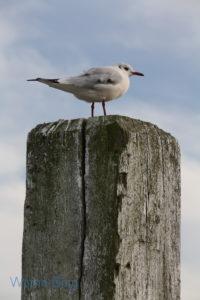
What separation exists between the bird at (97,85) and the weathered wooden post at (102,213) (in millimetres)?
3042

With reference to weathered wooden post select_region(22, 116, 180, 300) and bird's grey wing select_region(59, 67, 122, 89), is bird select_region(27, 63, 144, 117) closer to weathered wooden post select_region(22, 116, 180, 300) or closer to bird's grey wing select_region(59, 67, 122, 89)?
bird's grey wing select_region(59, 67, 122, 89)

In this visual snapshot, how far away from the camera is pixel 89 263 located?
3676 mm

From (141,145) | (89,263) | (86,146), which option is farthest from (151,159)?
(89,263)

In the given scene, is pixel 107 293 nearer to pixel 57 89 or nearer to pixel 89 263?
pixel 89 263

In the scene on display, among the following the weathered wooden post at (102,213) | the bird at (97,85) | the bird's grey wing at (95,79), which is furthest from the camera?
the bird's grey wing at (95,79)

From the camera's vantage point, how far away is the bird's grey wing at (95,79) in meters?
7.38

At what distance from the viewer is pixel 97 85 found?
732 centimetres

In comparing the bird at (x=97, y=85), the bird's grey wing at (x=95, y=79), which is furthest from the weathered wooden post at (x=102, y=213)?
the bird's grey wing at (x=95, y=79)

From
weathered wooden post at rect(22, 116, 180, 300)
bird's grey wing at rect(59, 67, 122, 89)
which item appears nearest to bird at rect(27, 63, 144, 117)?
bird's grey wing at rect(59, 67, 122, 89)

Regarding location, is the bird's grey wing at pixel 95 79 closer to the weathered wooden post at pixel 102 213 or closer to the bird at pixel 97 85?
the bird at pixel 97 85

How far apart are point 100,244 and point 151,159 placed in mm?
583

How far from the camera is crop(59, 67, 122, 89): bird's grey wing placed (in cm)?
738

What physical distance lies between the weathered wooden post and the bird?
120 inches

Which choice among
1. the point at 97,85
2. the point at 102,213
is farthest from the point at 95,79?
the point at 102,213
